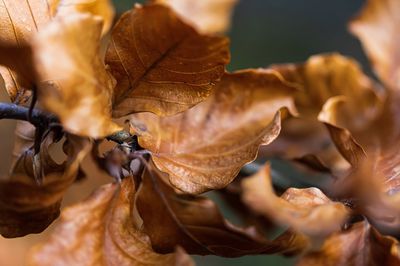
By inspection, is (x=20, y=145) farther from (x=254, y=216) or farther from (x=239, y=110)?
(x=254, y=216)

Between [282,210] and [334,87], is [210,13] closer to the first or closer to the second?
[334,87]

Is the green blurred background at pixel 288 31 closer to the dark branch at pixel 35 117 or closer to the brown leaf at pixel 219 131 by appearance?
the brown leaf at pixel 219 131

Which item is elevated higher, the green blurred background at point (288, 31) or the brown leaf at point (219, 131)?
the brown leaf at point (219, 131)

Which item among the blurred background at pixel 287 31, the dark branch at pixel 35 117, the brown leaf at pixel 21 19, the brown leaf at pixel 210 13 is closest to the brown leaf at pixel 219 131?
the dark branch at pixel 35 117

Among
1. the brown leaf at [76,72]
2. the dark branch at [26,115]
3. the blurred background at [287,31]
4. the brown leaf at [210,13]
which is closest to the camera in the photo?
the brown leaf at [76,72]

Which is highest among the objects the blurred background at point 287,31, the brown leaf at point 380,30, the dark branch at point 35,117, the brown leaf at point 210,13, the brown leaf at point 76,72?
the brown leaf at point 76,72

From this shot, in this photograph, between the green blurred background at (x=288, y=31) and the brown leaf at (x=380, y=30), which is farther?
the green blurred background at (x=288, y=31)
